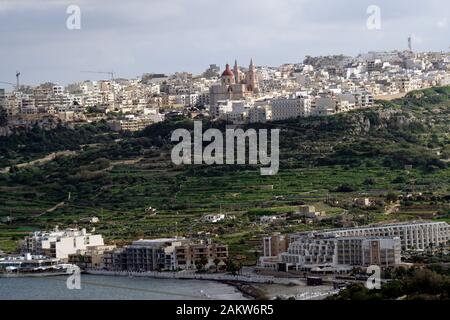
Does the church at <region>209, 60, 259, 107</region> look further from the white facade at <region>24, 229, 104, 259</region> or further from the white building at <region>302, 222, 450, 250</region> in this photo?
the white building at <region>302, 222, 450, 250</region>

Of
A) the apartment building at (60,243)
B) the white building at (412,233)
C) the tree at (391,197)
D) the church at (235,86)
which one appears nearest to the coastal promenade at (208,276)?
the apartment building at (60,243)

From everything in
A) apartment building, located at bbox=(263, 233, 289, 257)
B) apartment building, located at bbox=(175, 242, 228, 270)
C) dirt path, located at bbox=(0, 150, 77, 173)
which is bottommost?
apartment building, located at bbox=(175, 242, 228, 270)

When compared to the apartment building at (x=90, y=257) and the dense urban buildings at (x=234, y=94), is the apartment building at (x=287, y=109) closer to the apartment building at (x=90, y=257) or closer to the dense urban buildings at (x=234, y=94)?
the dense urban buildings at (x=234, y=94)

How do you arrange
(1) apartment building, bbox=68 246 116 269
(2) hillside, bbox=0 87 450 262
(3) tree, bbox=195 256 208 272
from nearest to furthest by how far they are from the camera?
(3) tree, bbox=195 256 208 272 < (1) apartment building, bbox=68 246 116 269 < (2) hillside, bbox=0 87 450 262

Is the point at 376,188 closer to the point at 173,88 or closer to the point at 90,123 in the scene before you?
the point at 90,123

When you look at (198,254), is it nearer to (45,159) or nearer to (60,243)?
(60,243)

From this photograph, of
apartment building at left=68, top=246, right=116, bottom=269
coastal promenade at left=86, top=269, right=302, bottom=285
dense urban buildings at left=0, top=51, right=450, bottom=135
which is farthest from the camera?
dense urban buildings at left=0, top=51, right=450, bottom=135

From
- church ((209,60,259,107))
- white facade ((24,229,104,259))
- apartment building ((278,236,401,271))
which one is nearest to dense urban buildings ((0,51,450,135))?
church ((209,60,259,107))

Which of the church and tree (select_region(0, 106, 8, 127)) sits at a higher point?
the church
